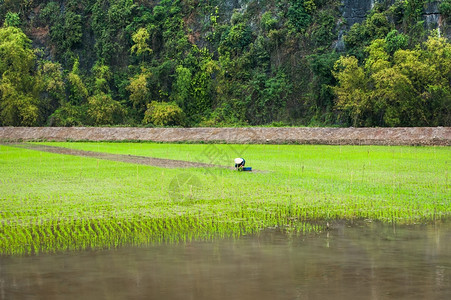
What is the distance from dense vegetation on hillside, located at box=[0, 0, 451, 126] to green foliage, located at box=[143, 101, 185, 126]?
87 mm

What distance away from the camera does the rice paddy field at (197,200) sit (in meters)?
10.1

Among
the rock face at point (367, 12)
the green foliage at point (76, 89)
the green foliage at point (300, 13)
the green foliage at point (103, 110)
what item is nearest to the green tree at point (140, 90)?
the green foliage at point (103, 110)

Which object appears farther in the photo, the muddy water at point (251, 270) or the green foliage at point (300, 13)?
the green foliage at point (300, 13)

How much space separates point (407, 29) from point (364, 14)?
4.99 m

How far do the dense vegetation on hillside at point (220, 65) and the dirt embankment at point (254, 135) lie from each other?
13.8 ft

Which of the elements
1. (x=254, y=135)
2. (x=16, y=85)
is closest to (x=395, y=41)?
(x=254, y=135)

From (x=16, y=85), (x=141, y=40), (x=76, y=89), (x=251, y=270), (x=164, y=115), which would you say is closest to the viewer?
(x=251, y=270)

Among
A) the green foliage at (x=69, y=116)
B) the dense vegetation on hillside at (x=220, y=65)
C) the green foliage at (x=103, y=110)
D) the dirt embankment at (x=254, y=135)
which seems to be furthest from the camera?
the green foliage at (x=69, y=116)

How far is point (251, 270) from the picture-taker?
25.0 ft

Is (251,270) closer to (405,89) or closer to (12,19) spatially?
(405,89)

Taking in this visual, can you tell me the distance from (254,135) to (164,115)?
41.2 ft

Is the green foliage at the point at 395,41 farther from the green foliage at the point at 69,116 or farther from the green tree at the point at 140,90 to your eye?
the green foliage at the point at 69,116

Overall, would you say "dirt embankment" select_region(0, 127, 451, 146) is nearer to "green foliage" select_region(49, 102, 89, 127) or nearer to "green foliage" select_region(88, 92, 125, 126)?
"green foliage" select_region(88, 92, 125, 126)

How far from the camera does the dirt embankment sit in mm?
32906
